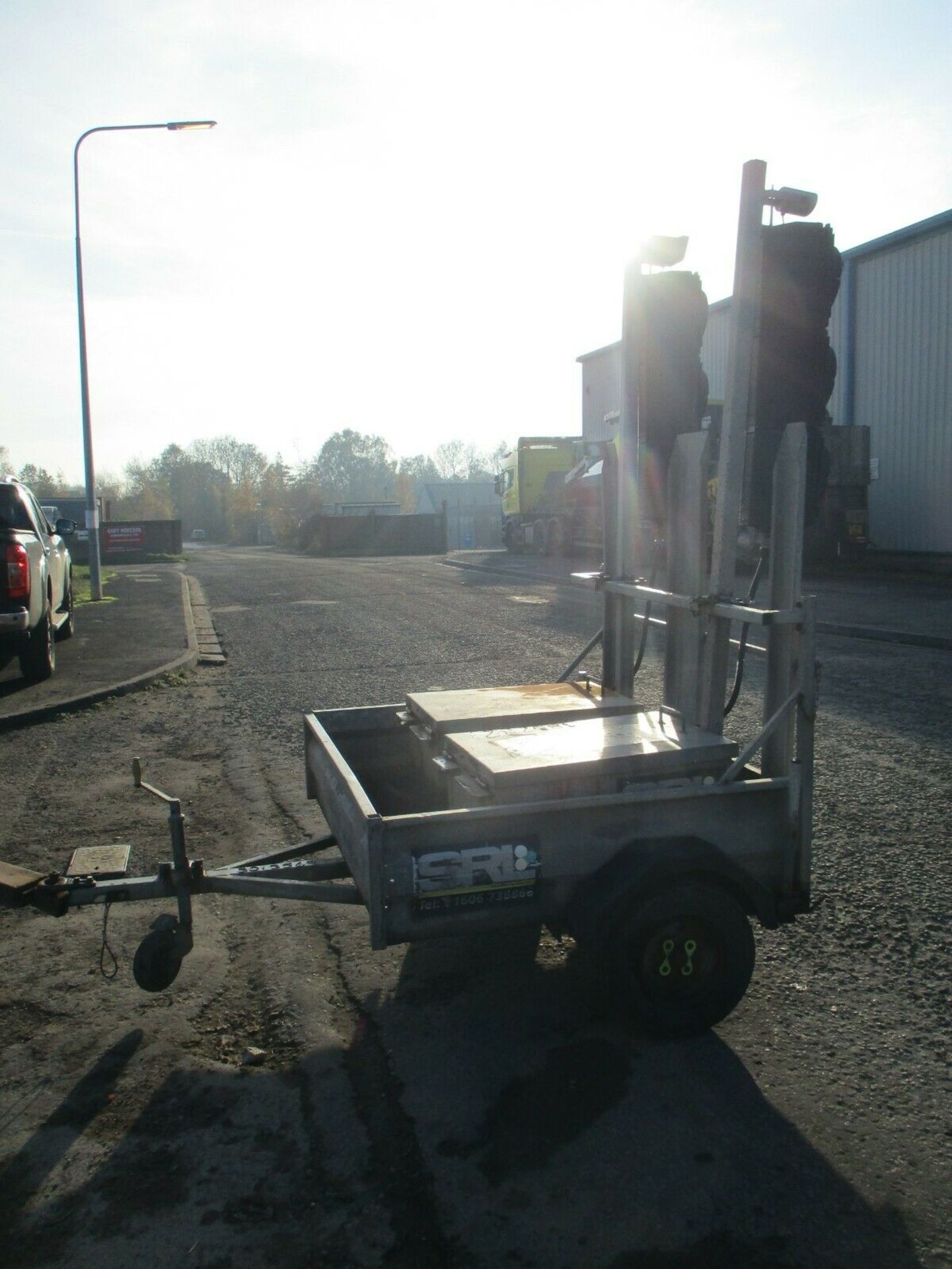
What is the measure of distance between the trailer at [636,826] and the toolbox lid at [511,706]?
1 centimetres

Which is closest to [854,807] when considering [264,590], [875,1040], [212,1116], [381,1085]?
[875,1040]

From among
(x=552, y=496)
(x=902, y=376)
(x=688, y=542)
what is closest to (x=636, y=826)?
(x=688, y=542)

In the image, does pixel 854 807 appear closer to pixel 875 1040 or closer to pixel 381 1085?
pixel 875 1040

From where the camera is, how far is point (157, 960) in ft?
11.0

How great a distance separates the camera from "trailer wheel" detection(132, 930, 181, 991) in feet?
11.0

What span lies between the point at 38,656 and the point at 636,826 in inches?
317

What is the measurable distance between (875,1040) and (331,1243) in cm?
182

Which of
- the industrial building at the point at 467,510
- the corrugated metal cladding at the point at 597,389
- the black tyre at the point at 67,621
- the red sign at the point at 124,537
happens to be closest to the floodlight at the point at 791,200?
the black tyre at the point at 67,621

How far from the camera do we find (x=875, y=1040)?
3.26 metres

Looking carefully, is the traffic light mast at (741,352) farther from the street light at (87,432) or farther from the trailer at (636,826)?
the street light at (87,432)

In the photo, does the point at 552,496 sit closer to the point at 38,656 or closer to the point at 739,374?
the point at 38,656

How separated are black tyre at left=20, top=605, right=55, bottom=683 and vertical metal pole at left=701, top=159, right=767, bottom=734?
7629 millimetres

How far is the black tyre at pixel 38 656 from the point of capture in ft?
31.8

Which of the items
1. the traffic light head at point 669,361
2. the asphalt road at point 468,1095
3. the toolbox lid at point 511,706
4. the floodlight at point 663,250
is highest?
the floodlight at point 663,250
